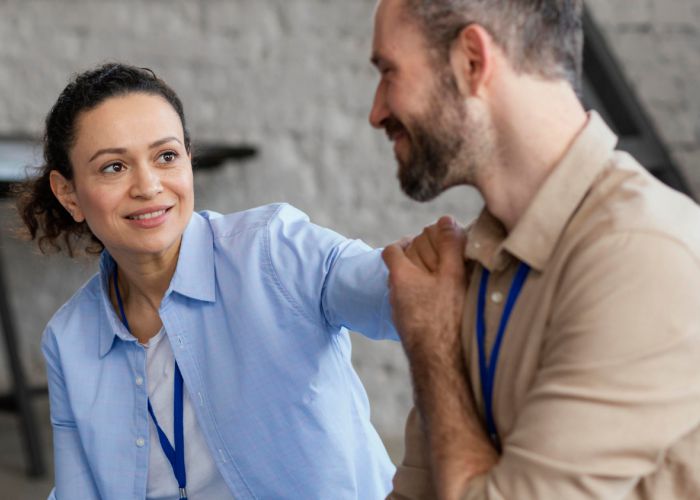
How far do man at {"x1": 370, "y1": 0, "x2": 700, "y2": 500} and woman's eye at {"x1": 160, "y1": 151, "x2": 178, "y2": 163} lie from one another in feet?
2.03

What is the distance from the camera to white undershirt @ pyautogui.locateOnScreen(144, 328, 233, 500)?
72.2 inches

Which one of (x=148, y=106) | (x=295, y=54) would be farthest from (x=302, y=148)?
(x=148, y=106)

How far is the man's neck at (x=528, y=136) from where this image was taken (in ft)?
3.94

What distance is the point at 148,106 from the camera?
→ 1838mm

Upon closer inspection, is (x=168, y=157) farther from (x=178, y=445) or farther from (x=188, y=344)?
(x=178, y=445)

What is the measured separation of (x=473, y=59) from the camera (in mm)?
1193

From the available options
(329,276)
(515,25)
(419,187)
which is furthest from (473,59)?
(329,276)

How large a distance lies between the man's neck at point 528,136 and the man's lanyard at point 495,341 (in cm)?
9

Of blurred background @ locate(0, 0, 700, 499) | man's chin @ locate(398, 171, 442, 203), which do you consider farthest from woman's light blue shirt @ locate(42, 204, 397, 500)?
blurred background @ locate(0, 0, 700, 499)

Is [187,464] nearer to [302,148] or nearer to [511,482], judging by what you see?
[511,482]

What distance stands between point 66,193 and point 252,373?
508 millimetres

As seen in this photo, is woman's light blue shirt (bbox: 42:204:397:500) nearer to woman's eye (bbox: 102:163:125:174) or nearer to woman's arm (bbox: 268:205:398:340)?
woman's arm (bbox: 268:205:398:340)

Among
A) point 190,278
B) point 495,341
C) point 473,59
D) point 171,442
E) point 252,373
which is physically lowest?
point 171,442

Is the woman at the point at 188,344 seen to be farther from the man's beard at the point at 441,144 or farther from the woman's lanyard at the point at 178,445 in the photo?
the man's beard at the point at 441,144
